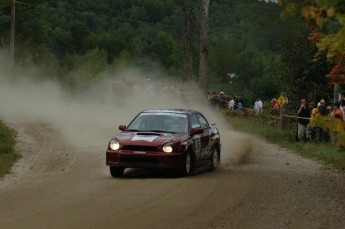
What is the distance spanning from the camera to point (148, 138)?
1556 centimetres

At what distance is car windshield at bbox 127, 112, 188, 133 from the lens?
16.4m


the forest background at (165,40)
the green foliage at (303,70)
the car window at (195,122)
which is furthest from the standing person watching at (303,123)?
the forest background at (165,40)

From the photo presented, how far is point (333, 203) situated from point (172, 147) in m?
4.13

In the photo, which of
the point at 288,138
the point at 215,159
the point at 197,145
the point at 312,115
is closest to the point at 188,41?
the point at 288,138

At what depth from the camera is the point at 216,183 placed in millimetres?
14516

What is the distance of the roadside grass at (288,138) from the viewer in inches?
833

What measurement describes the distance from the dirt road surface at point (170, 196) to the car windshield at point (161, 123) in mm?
1087

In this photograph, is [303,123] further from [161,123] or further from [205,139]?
[161,123]

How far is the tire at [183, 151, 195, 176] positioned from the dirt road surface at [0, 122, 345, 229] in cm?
22

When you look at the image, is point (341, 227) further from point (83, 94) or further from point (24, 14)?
point (24, 14)

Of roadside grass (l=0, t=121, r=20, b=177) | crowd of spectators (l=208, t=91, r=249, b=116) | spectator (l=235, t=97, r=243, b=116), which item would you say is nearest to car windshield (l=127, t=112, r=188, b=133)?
roadside grass (l=0, t=121, r=20, b=177)

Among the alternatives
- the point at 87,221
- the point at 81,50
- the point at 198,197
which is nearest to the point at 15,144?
the point at 198,197

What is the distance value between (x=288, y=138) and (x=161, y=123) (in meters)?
12.8

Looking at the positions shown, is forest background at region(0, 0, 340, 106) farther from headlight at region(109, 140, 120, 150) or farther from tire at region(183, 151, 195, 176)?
headlight at region(109, 140, 120, 150)
